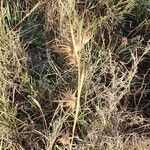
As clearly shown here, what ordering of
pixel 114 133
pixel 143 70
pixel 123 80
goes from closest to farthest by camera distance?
pixel 114 133 → pixel 123 80 → pixel 143 70

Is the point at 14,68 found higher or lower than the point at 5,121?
higher

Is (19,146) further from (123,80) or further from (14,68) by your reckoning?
(123,80)

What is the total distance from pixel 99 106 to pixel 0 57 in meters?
0.50

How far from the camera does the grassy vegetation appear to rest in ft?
5.70

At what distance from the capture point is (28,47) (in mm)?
2098

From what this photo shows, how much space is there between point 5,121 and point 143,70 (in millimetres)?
705

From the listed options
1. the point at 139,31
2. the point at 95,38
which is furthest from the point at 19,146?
the point at 139,31

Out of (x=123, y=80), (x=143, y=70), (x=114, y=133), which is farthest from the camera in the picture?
(x=143, y=70)

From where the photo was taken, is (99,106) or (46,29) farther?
(46,29)

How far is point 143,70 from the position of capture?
205cm

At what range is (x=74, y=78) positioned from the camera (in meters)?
1.86

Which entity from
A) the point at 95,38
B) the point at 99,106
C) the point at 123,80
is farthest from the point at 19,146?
the point at 95,38

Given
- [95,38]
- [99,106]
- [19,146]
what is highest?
[95,38]

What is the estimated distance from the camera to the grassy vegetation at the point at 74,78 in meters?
1.74
